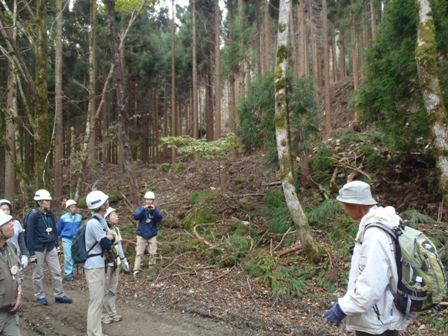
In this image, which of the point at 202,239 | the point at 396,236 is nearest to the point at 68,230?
the point at 202,239

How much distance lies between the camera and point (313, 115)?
11.7 metres

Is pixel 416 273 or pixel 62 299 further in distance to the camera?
pixel 62 299

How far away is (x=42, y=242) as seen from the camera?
7219 mm

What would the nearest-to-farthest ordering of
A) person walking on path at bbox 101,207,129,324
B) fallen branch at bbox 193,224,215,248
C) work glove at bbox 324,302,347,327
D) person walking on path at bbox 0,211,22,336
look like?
work glove at bbox 324,302,347,327, person walking on path at bbox 0,211,22,336, person walking on path at bbox 101,207,129,324, fallen branch at bbox 193,224,215,248

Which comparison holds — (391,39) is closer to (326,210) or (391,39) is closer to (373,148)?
(373,148)

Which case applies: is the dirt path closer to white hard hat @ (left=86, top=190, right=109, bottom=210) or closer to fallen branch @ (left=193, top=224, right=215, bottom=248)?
white hard hat @ (left=86, top=190, right=109, bottom=210)

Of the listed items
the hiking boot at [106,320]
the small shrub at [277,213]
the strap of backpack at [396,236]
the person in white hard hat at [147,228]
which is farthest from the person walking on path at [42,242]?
the strap of backpack at [396,236]

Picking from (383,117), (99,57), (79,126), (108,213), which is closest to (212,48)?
(99,57)

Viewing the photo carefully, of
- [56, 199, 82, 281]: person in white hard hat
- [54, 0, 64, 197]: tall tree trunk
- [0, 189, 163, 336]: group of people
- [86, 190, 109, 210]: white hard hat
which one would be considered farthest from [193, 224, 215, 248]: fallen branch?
[54, 0, 64, 197]: tall tree trunk

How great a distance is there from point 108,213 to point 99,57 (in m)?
21.6

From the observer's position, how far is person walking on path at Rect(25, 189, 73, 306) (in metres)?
7.13

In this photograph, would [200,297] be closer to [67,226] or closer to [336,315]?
[67,226]

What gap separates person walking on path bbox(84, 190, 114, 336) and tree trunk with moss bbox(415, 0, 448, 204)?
6.12 metres

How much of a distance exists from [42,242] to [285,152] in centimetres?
511
